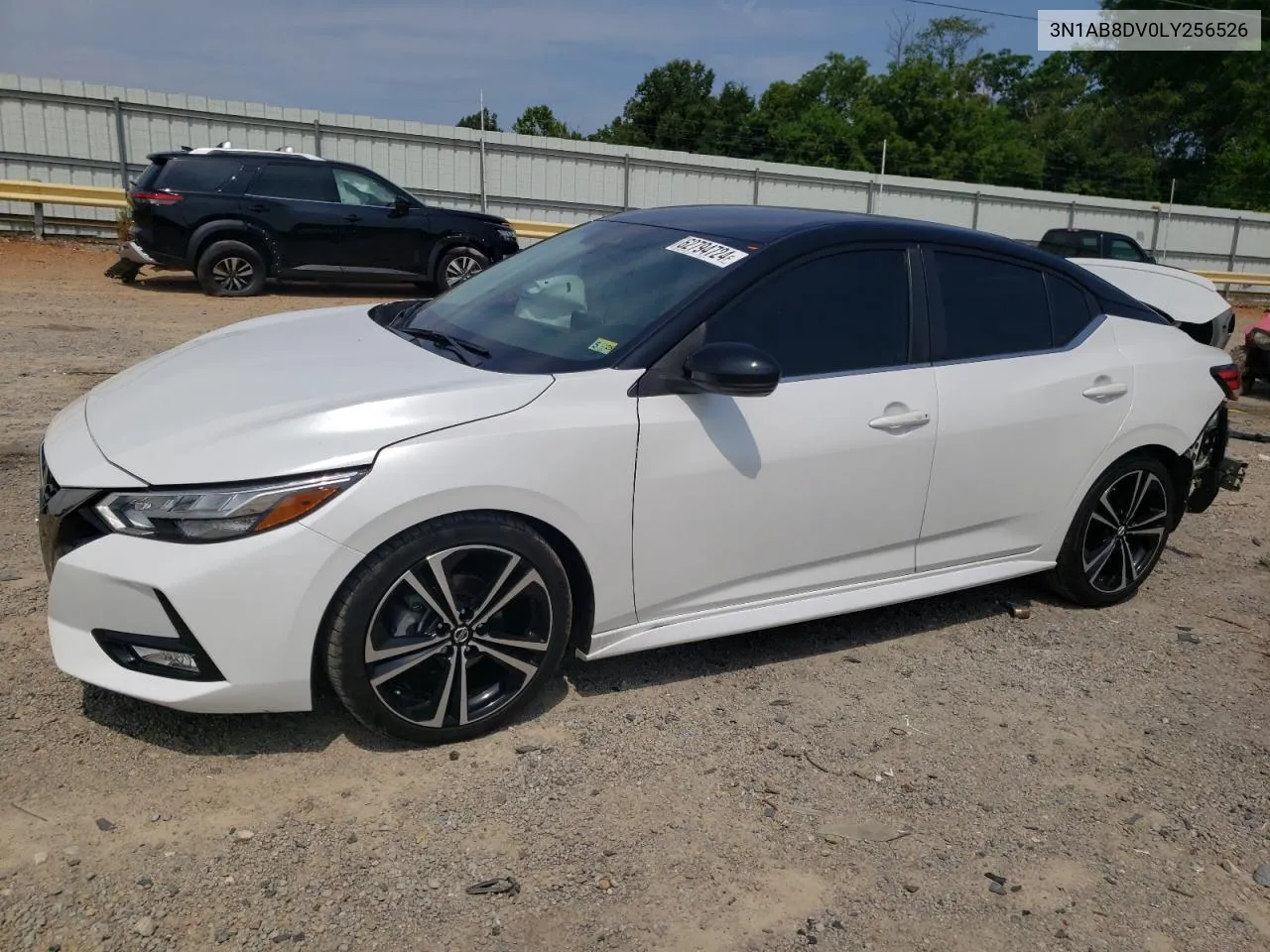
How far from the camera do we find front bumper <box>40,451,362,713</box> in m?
2.81

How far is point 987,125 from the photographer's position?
171 feet

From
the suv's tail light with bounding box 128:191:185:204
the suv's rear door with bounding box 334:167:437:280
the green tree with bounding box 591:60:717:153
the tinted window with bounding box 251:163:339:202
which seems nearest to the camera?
the suv's tail light with bounding box 128:191:185:204

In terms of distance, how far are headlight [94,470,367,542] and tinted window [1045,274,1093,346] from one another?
10.3ft

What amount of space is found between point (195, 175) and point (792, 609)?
1150 cm

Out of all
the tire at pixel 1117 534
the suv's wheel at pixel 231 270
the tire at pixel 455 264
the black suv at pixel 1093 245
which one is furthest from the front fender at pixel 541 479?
the black suv at pixel 1093 245

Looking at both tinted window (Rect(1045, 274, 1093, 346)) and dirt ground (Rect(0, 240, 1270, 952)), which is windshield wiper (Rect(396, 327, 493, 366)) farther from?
tinted window (Rect(1045, 274, 1093, 346))

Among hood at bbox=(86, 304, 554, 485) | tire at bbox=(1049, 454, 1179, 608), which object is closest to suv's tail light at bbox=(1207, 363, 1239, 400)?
tire at bbox=(1049, 454, 1179, 608)

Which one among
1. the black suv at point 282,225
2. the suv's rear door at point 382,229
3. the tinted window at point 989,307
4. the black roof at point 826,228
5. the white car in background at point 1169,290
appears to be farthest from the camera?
the suv's rear door at point 382,229

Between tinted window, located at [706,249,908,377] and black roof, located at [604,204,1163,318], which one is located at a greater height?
black roof, located at [604,204,1163,318]

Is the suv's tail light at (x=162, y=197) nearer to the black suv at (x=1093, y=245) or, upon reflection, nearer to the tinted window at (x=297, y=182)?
the tinted window at (x=297, y=182)

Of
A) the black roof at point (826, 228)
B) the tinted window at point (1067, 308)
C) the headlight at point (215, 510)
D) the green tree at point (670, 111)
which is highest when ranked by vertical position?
the green tree at point (670, 111)

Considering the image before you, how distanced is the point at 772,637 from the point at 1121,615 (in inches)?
67.2

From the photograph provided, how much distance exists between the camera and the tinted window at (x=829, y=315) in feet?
11.9

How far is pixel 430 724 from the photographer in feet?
10.5
